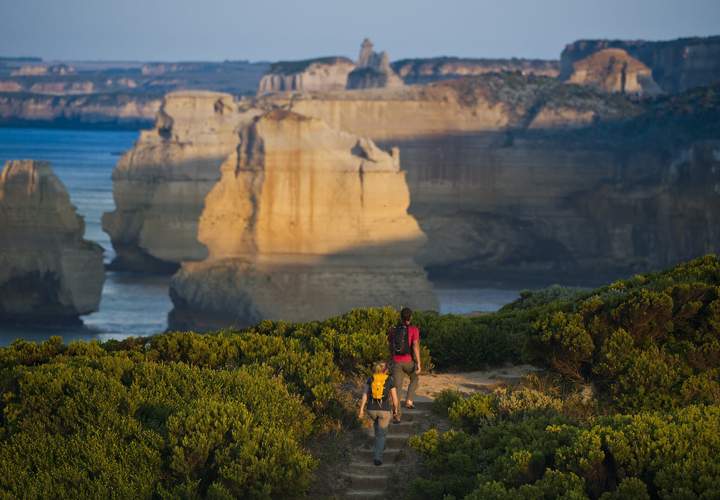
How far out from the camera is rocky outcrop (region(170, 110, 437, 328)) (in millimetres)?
56250

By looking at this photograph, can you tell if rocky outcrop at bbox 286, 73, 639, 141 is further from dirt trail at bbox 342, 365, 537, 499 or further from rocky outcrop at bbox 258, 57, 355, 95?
rocky outcrop at bbox 258, 57, 355, 95

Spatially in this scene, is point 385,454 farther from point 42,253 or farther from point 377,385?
point 42,253

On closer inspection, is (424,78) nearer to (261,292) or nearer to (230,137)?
(230,137)

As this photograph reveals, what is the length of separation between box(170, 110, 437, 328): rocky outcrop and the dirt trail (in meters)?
37.0

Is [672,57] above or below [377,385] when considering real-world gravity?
above

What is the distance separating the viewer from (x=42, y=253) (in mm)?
65438

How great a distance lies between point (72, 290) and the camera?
65000 mm

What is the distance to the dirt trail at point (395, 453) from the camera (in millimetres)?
15578

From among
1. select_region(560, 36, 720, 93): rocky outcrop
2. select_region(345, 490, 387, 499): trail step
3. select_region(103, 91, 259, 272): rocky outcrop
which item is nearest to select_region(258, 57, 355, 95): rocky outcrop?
select_region(560, 36, 720, 93): rocky outcrop

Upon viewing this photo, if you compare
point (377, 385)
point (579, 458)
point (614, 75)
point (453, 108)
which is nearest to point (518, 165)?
point (453, 108)

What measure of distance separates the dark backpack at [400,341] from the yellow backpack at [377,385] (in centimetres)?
51

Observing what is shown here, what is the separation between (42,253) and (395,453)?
168ft

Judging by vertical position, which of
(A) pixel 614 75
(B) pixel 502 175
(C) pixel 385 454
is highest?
(A) pixel 614 75

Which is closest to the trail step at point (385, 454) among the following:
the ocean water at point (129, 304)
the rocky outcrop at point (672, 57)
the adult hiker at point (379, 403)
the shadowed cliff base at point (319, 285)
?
the adult hiker at point (379, 403)
